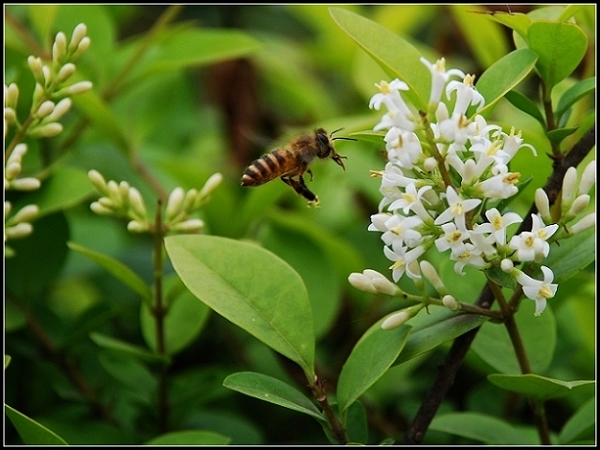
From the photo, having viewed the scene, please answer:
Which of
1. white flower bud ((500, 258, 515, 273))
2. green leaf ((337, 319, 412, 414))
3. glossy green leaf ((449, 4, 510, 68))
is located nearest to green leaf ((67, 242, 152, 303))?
green leaf ((337, 319, 412, 414))

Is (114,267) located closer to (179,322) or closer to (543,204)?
(179,322)

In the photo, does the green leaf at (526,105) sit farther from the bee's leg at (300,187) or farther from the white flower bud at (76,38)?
the white flower bud at (76,38)

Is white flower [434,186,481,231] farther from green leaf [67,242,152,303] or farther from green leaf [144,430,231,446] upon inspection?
green leaf [67,242,152,303]

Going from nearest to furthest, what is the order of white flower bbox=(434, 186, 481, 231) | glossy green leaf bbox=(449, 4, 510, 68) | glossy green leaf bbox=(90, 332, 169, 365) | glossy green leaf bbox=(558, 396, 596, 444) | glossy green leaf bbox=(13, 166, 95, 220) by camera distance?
white flower bbox=(434, 186, 481, 231) → glossy green leaf bbox=(558, 396, 596, 444) → glossy green leaf bbox=(90, 332, 169, 365) → glossy green leaf bbox=(13, 166, 95, 220) → glossy green leaf bbox=(449, 4, 510, 68)

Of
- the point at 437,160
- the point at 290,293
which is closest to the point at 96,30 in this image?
the point at 290,293

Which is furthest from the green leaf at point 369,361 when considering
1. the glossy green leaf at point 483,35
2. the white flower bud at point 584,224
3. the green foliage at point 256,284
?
the glossy green leaf at point 483,35

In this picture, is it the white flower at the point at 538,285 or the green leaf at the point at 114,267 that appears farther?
the green leaf at the point at 114,267
